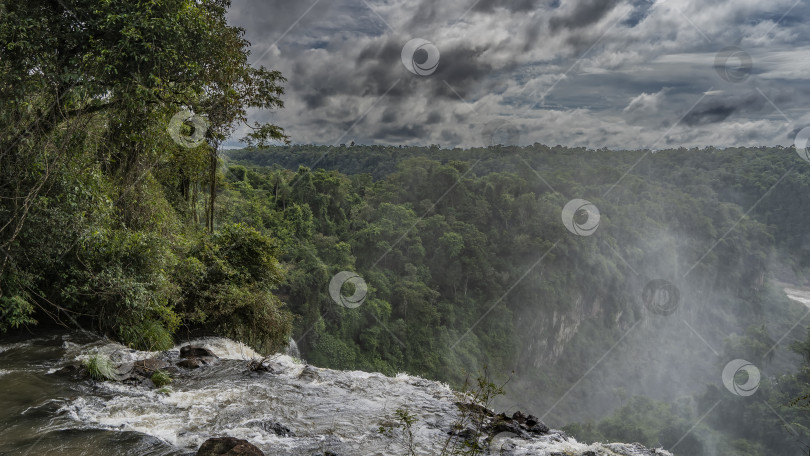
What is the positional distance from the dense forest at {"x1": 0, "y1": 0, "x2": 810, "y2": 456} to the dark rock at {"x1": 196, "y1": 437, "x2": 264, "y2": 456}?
15.3 ft

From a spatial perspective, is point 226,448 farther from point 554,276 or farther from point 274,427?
point 554,276

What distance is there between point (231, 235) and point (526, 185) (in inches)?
2083

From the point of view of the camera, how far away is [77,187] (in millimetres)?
7840

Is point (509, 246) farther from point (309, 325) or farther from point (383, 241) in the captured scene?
point (309, 325)

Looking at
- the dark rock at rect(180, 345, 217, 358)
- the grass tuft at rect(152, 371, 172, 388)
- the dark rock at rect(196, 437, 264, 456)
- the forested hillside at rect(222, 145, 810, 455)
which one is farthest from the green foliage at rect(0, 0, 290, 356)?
the forested hillside at rect(222, 145, 810, 455)

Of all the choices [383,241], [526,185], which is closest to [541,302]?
[526,185]

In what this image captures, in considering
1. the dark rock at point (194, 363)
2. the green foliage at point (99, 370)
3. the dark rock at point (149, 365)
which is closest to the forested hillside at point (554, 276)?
the dark rock at point (194, 363)

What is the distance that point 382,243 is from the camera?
145ft

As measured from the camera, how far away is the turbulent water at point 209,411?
17.3 ft

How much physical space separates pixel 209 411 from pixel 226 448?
1.90 m

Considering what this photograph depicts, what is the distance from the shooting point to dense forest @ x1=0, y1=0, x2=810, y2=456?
25.6 ft

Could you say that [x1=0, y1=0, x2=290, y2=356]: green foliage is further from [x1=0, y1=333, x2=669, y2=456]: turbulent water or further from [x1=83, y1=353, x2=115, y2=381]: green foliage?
[x1=83, y1=353, x2=115, y2=381]: green foliage

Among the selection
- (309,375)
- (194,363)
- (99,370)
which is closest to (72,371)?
(99,370)

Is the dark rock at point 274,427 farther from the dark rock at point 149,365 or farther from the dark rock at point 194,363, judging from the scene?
the dark rock at point 194,363
